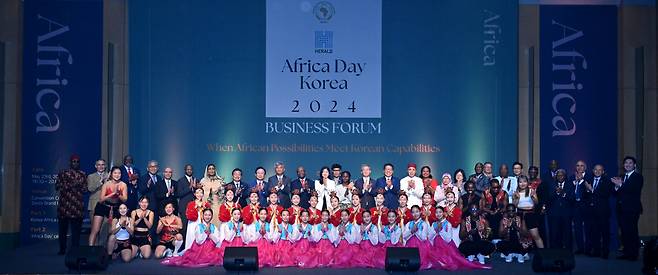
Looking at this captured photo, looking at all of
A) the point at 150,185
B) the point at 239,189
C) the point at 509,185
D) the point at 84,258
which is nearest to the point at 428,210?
the point at 509,185

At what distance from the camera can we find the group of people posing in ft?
32.7

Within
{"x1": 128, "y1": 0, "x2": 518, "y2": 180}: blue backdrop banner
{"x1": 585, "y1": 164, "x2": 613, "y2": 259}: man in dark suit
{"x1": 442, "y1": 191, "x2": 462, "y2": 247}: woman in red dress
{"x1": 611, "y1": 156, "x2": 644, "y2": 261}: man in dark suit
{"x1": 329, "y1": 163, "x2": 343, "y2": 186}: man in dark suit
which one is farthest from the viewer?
{"x1": 128, "y1": 0, "x2": 518, "y2": 180}: blue backdrop banner

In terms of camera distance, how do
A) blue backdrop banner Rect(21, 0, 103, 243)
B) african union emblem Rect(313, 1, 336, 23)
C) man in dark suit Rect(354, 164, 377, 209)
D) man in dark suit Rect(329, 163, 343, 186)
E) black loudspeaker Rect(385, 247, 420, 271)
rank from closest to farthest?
black loudspeaker Rect(385, 247, 420, 271) < man in dark suit Rect(354, 164, 377, 209) < man in dark suit Rect(329, 163, 343, 186) < blue backdrop banner Rect(21, 0, 103, 243) < african union emblem Rect(313, 1, 336, 23)

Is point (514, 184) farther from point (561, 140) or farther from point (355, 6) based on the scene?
point (355, 6)

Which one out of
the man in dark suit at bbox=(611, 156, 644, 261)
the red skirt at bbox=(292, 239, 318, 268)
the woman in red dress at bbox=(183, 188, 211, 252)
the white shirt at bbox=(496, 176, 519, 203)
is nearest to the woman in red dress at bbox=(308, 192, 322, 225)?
the red skirt at bbox=(292, 239, 318, 268)

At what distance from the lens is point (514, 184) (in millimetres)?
11148

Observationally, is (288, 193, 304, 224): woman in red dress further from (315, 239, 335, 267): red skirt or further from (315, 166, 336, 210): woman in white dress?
(315, 166, 336, 210): woman in white dress

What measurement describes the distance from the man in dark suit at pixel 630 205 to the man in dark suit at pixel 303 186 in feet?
12.5

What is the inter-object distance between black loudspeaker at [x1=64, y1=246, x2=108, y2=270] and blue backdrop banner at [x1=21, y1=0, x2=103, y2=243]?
3.21 metres

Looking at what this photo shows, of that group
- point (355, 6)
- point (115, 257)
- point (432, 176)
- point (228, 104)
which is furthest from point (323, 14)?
point (115, 257)

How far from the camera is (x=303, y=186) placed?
11.3 m

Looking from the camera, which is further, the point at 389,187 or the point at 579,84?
the point at 579,84

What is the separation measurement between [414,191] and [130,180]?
3.65m

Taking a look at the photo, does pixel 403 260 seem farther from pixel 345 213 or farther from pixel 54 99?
pixel 54 99
